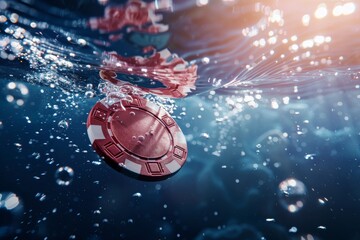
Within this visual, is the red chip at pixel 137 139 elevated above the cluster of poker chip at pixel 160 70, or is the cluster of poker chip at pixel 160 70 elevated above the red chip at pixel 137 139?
the cluster of poker chip at pixel 160 70

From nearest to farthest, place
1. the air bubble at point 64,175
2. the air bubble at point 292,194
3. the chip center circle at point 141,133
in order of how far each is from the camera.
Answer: the air bubble at point 64,175 < the chip center circle at point 141,133 < the air bubble at point 292,194

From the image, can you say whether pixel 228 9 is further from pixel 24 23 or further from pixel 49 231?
pixel 49 231

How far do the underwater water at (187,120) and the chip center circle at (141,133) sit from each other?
30 centimetres

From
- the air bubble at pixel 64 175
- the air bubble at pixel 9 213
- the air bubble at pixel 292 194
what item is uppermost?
the air bubble at pixel 292 194

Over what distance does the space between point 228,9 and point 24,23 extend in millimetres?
1519

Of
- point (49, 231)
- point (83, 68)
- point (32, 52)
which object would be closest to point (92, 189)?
point (49, 231)

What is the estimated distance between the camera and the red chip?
7.68 feet

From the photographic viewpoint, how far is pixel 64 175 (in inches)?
92.4

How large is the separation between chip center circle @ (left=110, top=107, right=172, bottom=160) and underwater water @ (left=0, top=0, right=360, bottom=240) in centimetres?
30

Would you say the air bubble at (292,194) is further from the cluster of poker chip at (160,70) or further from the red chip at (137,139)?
the cluster of poker chip at (160,70)

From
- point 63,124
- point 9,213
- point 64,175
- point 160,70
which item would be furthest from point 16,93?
point 160,70

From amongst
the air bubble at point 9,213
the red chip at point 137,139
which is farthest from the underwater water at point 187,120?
the red chip at point 137,139

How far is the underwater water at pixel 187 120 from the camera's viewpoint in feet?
6.47

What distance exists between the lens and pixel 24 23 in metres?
1.97
